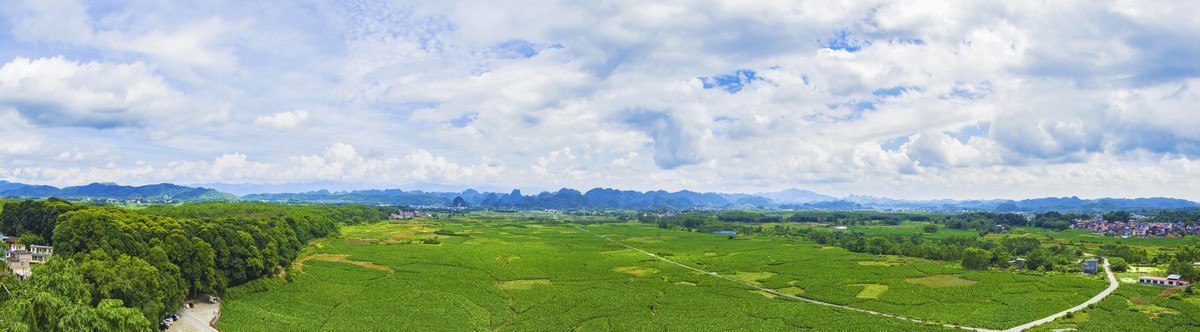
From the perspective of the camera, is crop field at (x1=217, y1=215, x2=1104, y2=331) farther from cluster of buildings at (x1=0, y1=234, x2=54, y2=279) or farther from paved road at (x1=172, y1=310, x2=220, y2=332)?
cluster of buildings at (x1=0, y1=234, x2=54, y2=279)

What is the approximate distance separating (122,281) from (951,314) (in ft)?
202

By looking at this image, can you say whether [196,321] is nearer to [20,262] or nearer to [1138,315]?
[20,262]

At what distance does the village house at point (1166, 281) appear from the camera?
58.8 metres

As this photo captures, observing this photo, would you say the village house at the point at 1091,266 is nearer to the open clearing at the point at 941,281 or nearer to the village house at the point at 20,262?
the open clearing at the point at 941,281

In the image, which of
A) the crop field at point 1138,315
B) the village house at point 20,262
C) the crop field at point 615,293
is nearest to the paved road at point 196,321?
the crop field at point 615,293

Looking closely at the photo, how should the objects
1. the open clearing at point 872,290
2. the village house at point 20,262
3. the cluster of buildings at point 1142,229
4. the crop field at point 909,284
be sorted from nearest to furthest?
1. the village house at point 20,262
2. the crop field at point 909,284
3. the open clearing at point 872,290
4. the cluster of buildings at point 1142,229

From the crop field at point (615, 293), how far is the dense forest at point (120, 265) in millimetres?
3487

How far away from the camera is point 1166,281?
194ft

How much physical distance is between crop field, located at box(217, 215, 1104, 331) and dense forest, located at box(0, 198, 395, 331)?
3.49 meters

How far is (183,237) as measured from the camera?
4650cm

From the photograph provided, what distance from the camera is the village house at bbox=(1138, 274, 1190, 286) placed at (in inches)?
2315

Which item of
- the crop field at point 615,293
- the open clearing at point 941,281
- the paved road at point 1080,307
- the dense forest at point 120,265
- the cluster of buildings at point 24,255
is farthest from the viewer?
the open clearing at point 941,281

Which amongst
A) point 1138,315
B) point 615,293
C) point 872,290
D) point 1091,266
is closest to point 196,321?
point 615,293

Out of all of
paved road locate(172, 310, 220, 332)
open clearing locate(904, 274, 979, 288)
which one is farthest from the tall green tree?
open clearing locate(904, 274, 979, 288)
